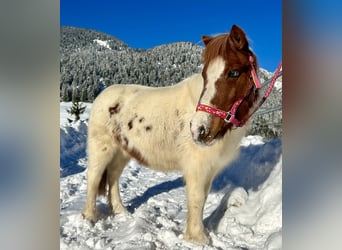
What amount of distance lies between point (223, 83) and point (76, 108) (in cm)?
50

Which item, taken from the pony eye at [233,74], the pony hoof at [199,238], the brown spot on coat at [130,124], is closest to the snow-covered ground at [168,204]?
the pony hoof at [199,238]

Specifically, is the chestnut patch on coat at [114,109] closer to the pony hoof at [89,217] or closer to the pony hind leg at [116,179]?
the pony hind leg at [116,179]

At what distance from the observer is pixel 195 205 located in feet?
3.61

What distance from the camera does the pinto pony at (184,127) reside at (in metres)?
0.92

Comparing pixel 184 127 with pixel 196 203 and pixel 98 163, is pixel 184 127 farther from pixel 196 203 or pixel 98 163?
pixel 98 163

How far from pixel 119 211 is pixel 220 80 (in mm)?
606

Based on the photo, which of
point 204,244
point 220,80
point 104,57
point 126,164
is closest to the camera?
point 220,80

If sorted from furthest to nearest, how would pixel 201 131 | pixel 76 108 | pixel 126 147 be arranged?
pixel 126 147
pixel 76 108
pixel 201 131

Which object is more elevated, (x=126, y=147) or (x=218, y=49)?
(x=218, y=49)

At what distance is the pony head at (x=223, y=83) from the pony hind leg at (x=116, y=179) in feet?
1.44

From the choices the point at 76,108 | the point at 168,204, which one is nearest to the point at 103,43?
the point at 76,108
